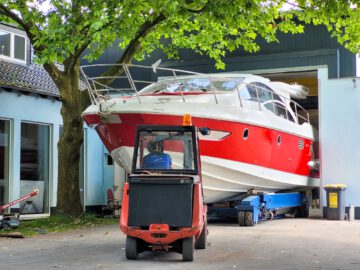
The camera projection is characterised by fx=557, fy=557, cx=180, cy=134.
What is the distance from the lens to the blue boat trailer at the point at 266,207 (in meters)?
14.3

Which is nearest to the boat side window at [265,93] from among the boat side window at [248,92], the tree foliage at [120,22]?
the boat side window at [248,92]

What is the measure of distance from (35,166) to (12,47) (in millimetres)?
3851

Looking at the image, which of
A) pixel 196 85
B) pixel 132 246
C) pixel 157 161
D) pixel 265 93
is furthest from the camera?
pixel 265 93

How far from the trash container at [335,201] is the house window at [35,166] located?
863cm

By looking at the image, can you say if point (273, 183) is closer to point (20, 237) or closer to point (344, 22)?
point (344, 22)

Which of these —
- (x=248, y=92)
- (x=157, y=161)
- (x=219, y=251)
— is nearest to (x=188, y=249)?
(x=219, y=251)

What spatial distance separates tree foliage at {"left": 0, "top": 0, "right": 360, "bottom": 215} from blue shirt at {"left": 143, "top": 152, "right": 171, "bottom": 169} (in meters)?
3.31

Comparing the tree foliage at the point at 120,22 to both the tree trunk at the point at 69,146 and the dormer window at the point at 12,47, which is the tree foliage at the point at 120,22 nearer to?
the tree trunk at the point at 69,146

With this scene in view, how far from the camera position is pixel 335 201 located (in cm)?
1658

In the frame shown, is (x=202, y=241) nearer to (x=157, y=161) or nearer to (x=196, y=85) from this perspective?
(x=157, y=161)

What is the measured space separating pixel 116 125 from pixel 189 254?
505 cm

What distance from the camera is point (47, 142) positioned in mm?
17703

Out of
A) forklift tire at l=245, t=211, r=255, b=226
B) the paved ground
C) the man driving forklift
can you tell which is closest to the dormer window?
the paved ground

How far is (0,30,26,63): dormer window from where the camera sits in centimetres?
1733
